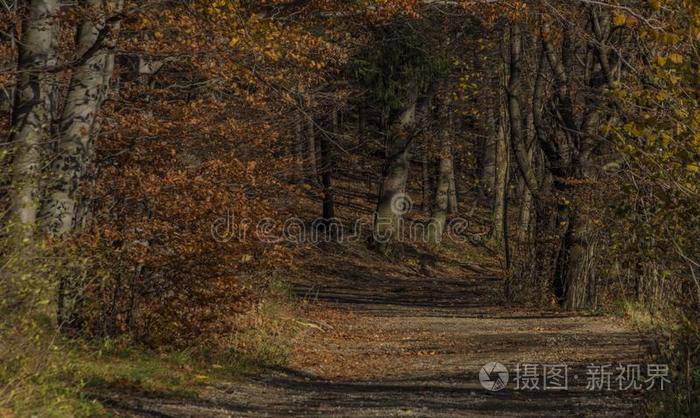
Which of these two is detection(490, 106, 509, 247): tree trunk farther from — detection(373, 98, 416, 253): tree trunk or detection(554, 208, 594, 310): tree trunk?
detection(554, 208, 594, 310): tree trunk

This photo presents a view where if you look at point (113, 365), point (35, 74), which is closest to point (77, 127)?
point (35, 74)

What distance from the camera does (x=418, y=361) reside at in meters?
15.6

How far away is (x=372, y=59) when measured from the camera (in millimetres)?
32719

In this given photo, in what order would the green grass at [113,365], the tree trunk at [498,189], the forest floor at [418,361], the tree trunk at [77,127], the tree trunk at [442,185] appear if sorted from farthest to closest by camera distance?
the tree trunk at [498,189] → the tree trunk at [442,185] → the tree trunk at [77,127] → the forest floor at [418,361] → the green grass at [113,365]

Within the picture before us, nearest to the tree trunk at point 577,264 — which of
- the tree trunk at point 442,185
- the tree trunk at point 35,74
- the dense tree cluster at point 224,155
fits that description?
the dense tree cluster at point 224,155

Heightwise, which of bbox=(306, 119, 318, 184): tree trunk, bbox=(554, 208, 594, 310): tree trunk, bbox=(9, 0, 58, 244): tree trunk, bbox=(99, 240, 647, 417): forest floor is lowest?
bbox=(99, 240, 647, 417): forest floor

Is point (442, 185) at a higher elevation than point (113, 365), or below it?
higher

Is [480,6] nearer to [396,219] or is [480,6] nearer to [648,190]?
[648,190]

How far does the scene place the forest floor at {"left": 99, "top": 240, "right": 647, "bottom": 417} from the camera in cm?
1085

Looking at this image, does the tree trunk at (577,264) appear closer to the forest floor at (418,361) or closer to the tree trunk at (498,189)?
the forest floor at (418,361)

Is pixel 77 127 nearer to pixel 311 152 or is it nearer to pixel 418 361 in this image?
pixel 418 361

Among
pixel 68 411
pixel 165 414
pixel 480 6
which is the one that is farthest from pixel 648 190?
pixel 480 6

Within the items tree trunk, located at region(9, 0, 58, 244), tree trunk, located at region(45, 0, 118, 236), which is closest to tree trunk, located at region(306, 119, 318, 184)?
tree trunk, located at region(45, 0, 118, 236)

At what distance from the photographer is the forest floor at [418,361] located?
10.9 m
